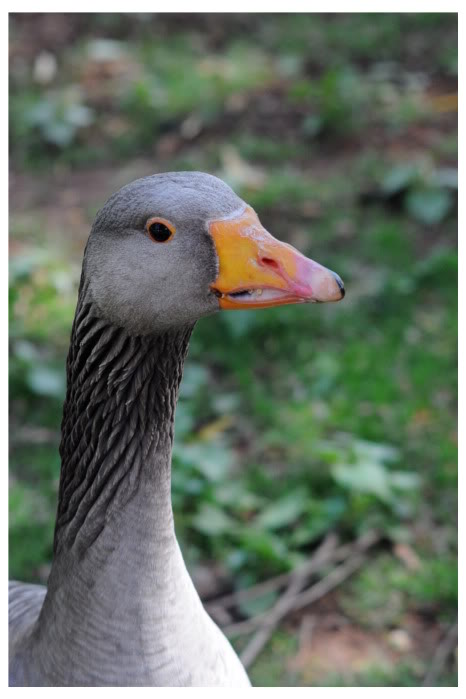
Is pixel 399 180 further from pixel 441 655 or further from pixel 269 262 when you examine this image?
pixel 269 262

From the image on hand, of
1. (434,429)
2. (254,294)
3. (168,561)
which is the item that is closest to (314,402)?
(434,429)

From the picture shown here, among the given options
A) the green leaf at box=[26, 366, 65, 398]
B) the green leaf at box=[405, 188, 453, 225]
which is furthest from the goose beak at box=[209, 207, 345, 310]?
the green leaf at box=[405, 188, 453, 225]

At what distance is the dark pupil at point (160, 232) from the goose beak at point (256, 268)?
0.32ft

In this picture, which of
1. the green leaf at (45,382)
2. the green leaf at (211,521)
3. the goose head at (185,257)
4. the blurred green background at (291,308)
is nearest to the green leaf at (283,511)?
the blurred green background at (291,308)

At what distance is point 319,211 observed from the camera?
5.20 metres

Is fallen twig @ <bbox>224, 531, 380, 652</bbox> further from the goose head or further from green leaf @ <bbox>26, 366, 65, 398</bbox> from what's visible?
the goose head

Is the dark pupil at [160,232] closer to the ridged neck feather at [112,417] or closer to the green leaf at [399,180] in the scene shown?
the ridged neck feather at [112,417]

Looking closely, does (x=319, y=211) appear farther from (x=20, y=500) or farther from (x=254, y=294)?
(x=254, y=294)

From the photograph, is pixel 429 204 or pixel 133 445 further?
pixel 429 204

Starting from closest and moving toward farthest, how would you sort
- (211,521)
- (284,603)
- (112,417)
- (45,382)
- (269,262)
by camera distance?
(269,262) < (112,417) < (284,603) < (211,521) < (45,382)

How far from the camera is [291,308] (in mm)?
4598

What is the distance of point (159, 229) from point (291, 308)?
2788 millimetres

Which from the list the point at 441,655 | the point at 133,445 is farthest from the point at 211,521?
the point at 133,445

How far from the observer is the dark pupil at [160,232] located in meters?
1.84
